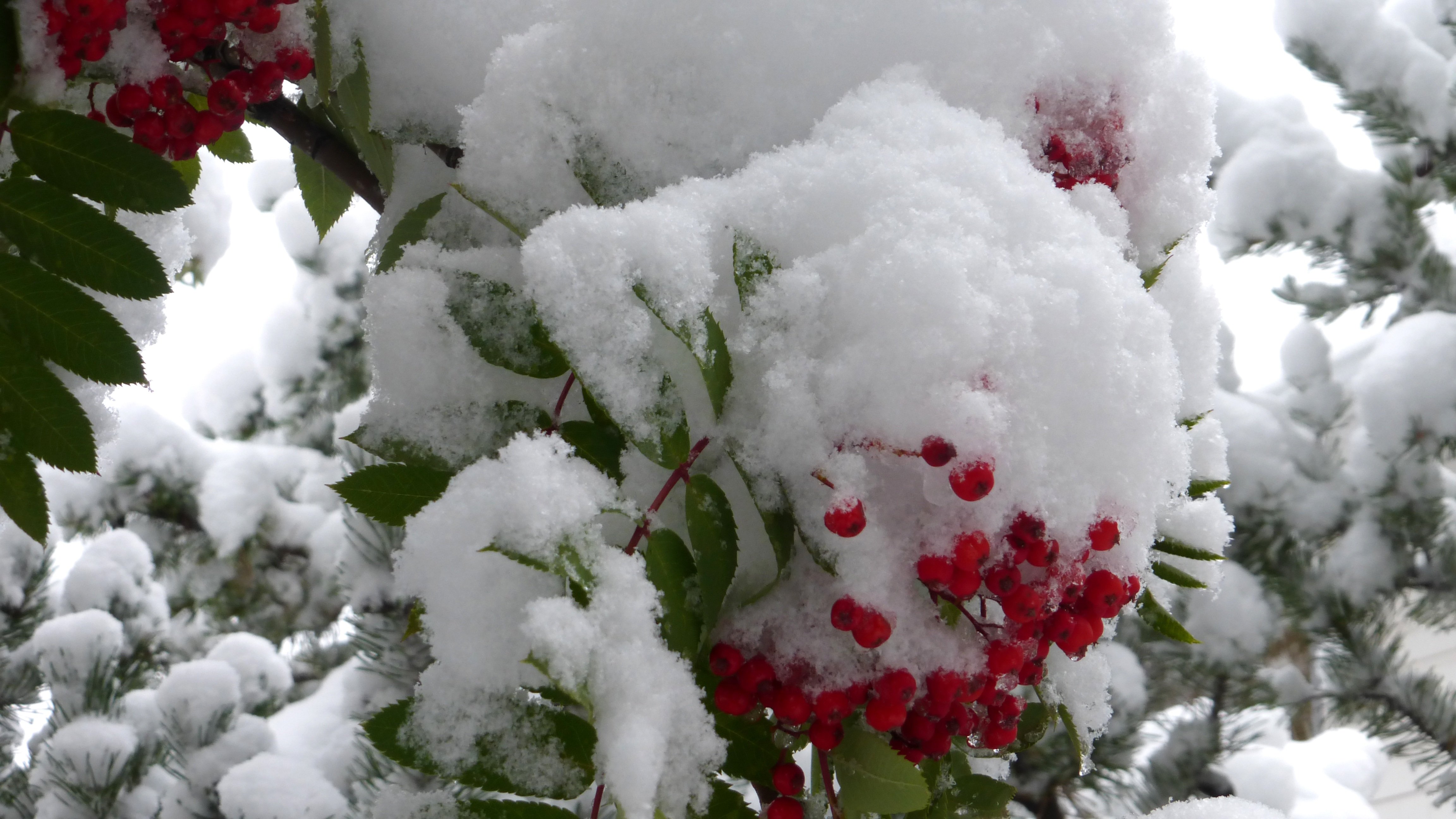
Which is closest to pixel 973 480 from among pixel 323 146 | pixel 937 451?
pixel 937 451

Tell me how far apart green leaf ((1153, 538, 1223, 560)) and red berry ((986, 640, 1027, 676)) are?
103mm

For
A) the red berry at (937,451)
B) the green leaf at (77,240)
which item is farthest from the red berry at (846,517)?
the green leaf at (77,240)

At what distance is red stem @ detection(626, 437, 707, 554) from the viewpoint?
1.30 feet

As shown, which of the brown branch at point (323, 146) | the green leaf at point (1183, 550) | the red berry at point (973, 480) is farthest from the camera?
the brown branch at point (323, 146)

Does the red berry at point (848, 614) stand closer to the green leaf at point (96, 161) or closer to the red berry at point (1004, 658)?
the red berry at point (1004, 658)

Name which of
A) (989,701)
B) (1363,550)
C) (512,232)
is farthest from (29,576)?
(1363,550)

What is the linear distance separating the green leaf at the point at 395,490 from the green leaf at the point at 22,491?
200 millimetres

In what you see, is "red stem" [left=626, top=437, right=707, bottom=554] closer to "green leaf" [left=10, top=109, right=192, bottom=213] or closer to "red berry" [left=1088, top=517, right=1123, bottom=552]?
"red berry" [left=1088, top=517, right=1123, bottom=552]

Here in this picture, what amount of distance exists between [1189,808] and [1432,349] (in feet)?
5.34

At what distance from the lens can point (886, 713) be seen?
419 mm

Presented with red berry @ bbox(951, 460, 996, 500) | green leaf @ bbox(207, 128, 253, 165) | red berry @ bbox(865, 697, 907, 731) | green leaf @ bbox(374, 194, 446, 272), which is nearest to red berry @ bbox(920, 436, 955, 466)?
red berry @ bbox(951, 460, 996, 500)

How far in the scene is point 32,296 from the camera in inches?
20.3

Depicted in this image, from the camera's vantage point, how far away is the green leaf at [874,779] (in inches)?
16.0

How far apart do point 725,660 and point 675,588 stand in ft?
0.14
